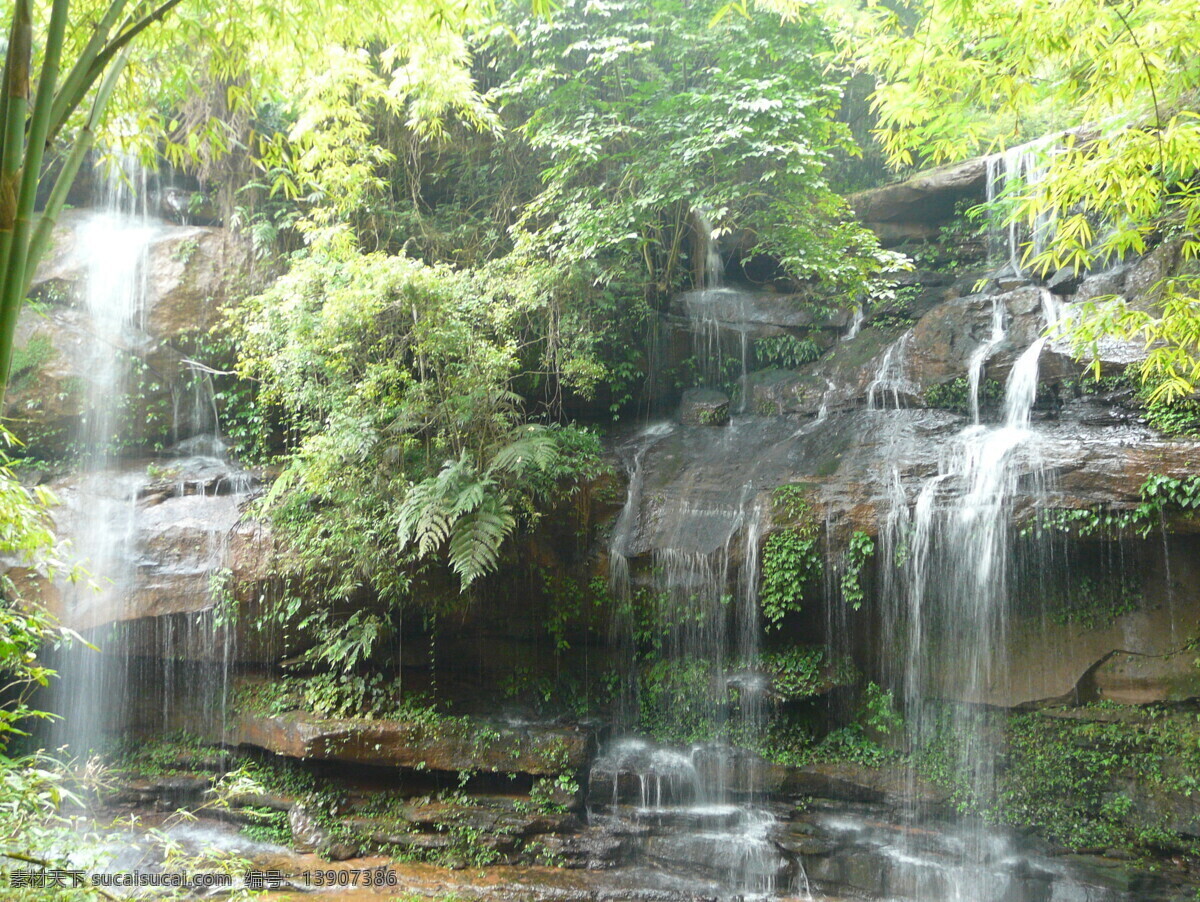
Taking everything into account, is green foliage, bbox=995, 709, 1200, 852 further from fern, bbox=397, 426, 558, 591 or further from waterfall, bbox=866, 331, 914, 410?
fern, bbox=397, 426, 558, 591

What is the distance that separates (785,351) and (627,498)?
376 centimetres

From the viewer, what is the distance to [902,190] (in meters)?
12.0

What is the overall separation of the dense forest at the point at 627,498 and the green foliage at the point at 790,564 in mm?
40

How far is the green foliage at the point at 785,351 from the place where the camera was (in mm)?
10938

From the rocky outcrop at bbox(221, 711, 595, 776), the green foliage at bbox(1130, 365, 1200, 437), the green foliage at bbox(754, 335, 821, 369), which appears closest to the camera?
the green foliage at bbox(1130, 365, 1200, 437)

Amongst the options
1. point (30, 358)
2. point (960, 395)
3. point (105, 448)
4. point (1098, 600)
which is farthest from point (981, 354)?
point (30, 358)

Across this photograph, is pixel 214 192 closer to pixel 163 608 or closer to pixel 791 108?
pixel 163 608

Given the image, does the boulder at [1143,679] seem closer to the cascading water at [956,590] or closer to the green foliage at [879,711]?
the cascading water at [956,590]

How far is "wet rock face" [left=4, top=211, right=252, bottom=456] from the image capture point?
10203 millimetres

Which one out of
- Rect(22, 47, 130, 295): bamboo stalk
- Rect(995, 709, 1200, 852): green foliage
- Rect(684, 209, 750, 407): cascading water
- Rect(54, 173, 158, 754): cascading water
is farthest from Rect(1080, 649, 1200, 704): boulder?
Rect(54, 173, 158, 754): cascading water

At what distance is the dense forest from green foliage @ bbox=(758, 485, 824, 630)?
4 centimetres

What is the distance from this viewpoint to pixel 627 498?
8.91 m

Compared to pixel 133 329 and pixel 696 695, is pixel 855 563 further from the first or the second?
pixel 133 329

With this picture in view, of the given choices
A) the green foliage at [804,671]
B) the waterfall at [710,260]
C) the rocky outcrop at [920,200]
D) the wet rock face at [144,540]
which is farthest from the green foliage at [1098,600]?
the wet rock face at [144,540]
